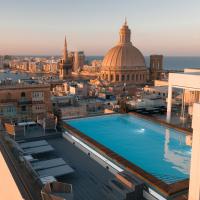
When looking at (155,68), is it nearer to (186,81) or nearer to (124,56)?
(124,56)

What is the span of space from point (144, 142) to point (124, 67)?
175ft

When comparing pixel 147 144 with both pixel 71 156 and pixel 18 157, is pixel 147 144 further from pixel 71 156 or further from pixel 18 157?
pixel 18 157

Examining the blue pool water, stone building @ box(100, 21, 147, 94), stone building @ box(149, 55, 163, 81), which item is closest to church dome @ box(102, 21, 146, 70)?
stone building @ box(100, 21, 147, 94)

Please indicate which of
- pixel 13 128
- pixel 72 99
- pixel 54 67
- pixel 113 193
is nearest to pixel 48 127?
pixel 13 128

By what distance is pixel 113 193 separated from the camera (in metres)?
7.88

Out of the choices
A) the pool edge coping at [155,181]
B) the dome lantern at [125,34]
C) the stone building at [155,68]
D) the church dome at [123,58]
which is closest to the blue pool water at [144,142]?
the pool edge coping at [155,181]

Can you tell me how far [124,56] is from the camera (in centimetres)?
6900

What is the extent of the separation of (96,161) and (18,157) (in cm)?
335

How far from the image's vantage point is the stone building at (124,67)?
67.6m

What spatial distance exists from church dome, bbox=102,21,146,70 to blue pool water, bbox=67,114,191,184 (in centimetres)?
4826

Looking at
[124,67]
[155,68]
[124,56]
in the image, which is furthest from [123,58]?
[155,68]

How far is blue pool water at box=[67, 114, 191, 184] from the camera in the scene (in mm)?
11859

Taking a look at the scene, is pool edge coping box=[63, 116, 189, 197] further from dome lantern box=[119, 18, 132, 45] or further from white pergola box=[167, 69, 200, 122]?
dome lantern box=[119, 18, 132, 45]

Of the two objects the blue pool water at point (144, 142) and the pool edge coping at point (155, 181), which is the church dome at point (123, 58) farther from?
the pool edge coping at point (155, 181)
